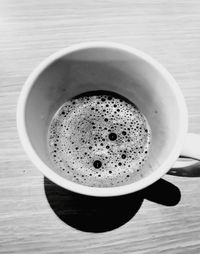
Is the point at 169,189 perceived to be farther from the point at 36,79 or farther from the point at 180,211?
the point at 36,79

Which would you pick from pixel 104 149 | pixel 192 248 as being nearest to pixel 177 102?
pixel 104 149

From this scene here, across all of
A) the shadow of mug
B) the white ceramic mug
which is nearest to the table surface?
the shadow of mug

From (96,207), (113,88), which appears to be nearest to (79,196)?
(96,207)

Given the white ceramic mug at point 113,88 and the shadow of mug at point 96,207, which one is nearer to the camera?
the white ceramic mug at point 113,88

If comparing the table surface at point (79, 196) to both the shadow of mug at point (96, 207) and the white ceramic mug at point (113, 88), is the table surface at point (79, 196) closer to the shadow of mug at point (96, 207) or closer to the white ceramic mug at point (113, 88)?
the shadow of mug at point (96, 207)

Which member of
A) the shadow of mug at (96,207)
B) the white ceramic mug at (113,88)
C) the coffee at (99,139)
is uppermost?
the white ceramic mug at (113,88)

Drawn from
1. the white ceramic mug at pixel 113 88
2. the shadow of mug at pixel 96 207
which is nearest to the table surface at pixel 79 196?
the shadow of mug at pixel 96 207
